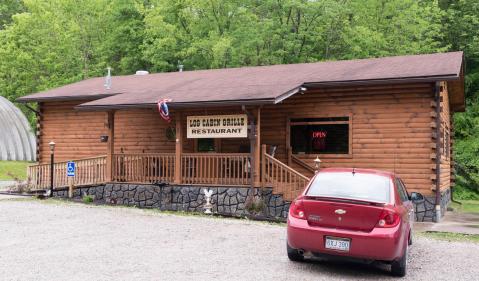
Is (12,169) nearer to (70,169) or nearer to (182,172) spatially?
(70,169)

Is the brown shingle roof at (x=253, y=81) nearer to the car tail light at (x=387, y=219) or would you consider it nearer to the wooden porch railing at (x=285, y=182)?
the wooden porch railing at (x=285, y=182)

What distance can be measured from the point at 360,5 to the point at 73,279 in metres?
28.8

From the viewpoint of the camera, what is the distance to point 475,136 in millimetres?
27672

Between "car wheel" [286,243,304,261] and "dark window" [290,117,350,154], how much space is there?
25.5 ft

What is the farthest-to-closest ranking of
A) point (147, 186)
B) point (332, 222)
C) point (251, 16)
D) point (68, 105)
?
1. point (251, 16)
2. point (68, 105)
3. point (147, 186)
4. point (332, 222)

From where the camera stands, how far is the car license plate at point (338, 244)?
6990mm

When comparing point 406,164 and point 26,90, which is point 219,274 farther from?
point 26,90

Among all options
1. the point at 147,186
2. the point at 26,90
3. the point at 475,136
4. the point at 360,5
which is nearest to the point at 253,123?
the point at 147,186

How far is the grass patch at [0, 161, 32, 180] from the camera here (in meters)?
28.0

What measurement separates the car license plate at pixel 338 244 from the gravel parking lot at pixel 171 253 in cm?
43

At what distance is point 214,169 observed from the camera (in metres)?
15.5

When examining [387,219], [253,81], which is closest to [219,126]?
[253,81]

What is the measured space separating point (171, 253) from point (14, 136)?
29.7m

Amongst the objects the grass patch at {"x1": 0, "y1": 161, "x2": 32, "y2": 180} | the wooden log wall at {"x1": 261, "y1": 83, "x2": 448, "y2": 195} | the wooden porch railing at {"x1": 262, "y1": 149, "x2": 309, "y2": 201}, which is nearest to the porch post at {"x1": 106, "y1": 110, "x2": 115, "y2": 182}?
the wooden porch railing at {"x1": 262, "y1": 149, "x2": 309, "y2": 201}
